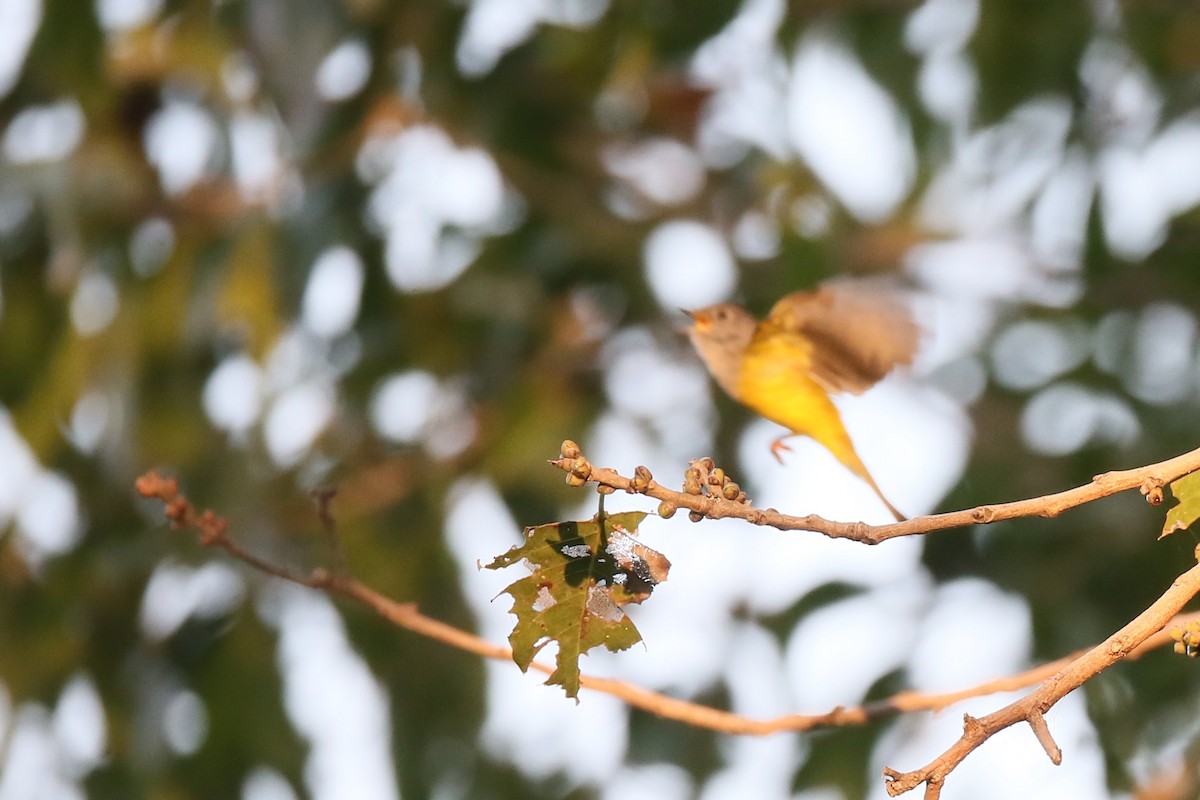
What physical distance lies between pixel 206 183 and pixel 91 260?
15.3 inches

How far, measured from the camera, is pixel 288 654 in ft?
12.0

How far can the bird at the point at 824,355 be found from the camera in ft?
5.59

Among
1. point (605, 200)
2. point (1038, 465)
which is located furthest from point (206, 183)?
point (1038, 465)

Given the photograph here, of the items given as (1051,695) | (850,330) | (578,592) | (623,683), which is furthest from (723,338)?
(1051,695)

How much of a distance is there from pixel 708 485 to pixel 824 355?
0.79m

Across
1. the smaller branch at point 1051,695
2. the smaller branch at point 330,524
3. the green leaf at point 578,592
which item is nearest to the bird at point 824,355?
the green leaf at point 578,592

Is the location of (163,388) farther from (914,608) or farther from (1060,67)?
(1060,67)

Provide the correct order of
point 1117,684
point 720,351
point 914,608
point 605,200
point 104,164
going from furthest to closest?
point 605,200 → point 104,164 → point 914,608 → point 1117,684 → point 720,351

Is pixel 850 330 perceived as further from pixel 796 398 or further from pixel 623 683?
pixel 623 683

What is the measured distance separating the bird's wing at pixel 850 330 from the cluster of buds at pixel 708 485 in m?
0.74

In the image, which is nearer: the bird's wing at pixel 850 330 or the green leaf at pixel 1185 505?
the green leaf at pixel 1185 505

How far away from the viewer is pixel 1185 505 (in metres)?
1.13

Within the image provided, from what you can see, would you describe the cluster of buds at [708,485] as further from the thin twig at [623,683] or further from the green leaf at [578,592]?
the thin twig at [623,683]

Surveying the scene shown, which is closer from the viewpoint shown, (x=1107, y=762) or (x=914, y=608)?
(x=1107, y=762)
